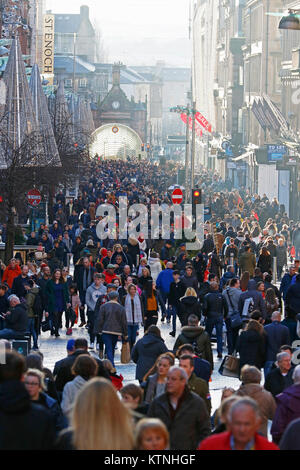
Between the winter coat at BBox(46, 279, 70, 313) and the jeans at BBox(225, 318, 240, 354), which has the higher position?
the winter coat at BBox(46, 279, 70, 313)

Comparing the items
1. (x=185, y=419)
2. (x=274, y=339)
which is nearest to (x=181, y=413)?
(x=185, y=419)

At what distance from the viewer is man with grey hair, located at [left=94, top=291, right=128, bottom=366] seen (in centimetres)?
1641

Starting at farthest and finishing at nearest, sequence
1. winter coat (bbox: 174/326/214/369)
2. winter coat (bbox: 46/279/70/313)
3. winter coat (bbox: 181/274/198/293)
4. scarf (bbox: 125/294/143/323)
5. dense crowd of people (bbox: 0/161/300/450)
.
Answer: winter coat (bbox: 181/274/198/293), winter coat (bbox: 46/279/70/313), scarf (bbox: 125/294/143/323), winter coat (bbox: 174/326/214/369), dense crowd of people (bbox: 0/161/300/450)

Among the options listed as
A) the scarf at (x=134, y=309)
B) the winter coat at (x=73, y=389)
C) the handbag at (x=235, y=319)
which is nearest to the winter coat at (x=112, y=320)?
the scarf at (x=134, y=309)

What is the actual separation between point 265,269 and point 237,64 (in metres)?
61.5

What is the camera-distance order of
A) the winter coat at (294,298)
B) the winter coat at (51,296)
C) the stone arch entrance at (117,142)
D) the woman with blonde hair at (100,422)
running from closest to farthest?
the woman with blonde hair at (100,422), the winter coat at (294,298), the winter coat at (51,296), the stone arch entrance at (117,142)

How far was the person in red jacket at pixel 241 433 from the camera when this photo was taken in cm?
626

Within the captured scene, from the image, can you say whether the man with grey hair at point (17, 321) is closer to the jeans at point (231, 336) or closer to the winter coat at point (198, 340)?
the winter coat at point (198, 340)

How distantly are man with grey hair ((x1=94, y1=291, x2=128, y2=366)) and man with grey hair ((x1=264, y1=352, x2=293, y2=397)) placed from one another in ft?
17.8

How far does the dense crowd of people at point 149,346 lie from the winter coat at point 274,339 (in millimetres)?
12

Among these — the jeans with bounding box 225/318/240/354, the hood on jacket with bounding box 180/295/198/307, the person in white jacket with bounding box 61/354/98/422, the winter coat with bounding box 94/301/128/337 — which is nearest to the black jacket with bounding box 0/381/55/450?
the person in white jacket with bounding box 61/354/98/422

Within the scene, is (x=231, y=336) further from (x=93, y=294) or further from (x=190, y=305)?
(x=93, y=294)

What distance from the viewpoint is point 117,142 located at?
490ft

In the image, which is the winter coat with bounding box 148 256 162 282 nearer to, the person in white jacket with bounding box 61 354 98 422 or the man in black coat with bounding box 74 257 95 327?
the man in black coat with bounding box 74 257 95 327
